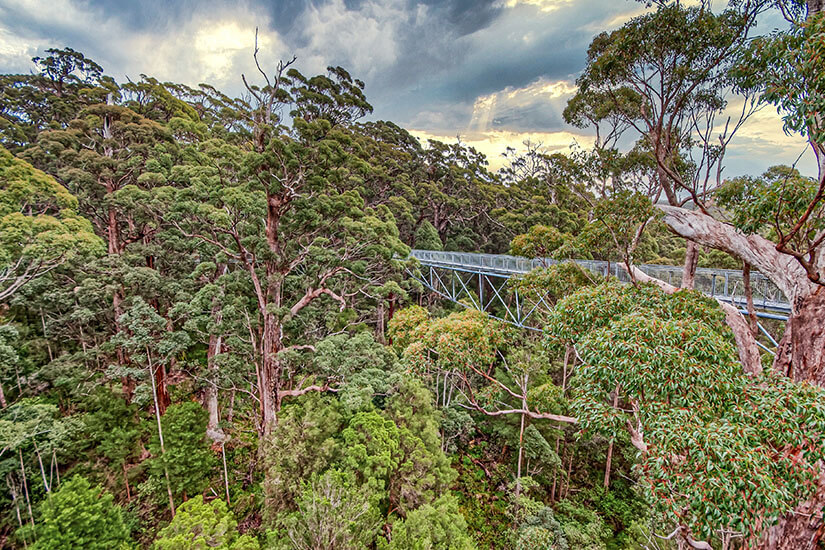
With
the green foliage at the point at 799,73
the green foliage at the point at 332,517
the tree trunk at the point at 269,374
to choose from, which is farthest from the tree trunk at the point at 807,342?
the tree trunk at the point at 269,374

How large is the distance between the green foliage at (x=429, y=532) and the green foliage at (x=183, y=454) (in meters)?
5.14

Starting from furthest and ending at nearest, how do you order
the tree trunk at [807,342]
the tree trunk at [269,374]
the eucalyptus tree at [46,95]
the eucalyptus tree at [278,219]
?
the eucalyptus tree at [46,95] → the tree trunk at [269,374] → the eucalyptus tree at [278,219] → the tree trunk at [807,342]

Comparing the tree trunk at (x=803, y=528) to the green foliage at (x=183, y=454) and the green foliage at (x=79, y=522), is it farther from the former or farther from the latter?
the green foliage at (x=183, y=454)

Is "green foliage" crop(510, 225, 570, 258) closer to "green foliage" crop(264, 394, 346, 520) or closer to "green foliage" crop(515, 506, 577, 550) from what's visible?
"green foliage" crop(264, 394, 346, 520)

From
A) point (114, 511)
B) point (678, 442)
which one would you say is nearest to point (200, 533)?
point (114, 511)

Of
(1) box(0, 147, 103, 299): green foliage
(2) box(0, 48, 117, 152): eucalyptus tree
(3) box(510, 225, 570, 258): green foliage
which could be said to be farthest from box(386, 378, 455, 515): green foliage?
(2) box(0, 48, 117, 152): eucalyptus tree

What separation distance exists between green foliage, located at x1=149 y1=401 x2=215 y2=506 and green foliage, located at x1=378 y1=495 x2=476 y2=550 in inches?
202

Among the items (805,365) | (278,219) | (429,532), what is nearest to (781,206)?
(805,365)

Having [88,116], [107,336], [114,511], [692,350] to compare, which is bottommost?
[114,511]

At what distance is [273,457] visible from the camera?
655cm

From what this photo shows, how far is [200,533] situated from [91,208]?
30.8 ft

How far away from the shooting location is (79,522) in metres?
5.75

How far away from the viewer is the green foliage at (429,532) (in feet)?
18.8

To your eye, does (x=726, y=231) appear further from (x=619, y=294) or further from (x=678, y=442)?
(x=678, y=442)
